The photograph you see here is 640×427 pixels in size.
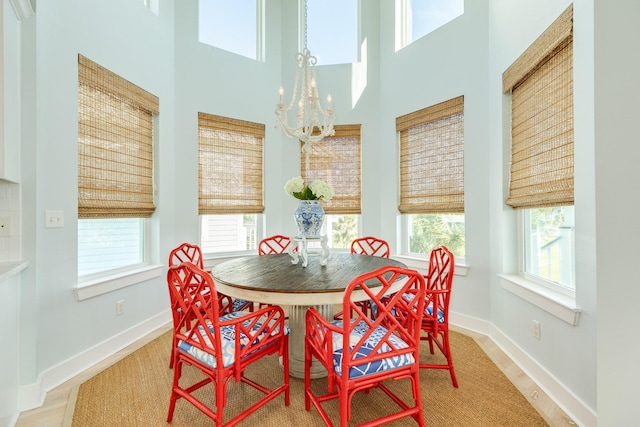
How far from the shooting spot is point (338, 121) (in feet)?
12.6

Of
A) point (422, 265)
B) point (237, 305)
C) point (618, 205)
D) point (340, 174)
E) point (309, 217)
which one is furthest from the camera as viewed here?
point (340, 174)

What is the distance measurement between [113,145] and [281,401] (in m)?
2.40

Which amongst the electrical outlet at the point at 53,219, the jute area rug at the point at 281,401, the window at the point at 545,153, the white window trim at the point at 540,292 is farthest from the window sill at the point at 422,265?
the electrical outlet at the point at 53,219

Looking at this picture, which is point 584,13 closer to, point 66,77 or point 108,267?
point 66,77

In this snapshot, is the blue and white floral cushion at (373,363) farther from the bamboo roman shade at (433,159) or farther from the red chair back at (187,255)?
the bamboo roman shade at (433,159)

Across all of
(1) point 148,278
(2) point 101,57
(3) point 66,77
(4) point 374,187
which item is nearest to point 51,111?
(3) point 66,77

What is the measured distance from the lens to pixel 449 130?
3.14m

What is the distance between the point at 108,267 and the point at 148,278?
1.17ft

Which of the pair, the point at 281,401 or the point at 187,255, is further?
the point at 187,255

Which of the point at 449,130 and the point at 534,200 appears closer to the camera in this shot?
the point at 534,200

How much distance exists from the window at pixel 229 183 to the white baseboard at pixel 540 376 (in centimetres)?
263

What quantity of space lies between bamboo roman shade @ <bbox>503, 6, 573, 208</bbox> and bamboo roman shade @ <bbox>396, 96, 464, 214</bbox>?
601 millimetres

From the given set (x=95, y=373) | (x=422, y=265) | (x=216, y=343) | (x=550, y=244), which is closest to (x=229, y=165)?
(x=95, y=373)

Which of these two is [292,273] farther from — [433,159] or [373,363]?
[433,159]
